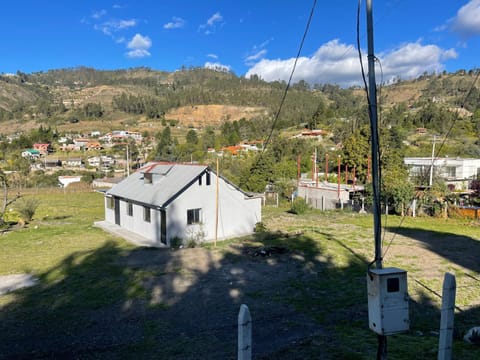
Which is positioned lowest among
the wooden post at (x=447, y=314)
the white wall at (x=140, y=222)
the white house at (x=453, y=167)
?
the white wall at (x=140, y=222)

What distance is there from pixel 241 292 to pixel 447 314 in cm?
701

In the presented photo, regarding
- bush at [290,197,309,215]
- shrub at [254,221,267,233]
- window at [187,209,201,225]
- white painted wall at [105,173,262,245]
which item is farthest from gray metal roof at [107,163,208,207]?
bush at [290,197,309,215]

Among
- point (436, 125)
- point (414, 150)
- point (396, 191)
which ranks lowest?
point (396, 191)

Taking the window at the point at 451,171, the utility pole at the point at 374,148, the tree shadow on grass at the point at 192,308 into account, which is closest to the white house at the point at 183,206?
the tree shadow on grass at the point at 192,308

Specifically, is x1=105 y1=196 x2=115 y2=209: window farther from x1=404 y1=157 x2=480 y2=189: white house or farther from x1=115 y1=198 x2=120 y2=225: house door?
x1=404 y1=157 x2=480 y2=189: white house

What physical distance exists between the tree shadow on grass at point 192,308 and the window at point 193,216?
146 inches

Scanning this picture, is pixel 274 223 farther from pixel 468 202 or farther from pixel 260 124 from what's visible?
pixel 260 124

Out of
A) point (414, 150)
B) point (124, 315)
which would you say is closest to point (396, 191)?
point (124, 315)

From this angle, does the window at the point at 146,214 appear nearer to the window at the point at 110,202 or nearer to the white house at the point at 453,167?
the window at the point at 110,202

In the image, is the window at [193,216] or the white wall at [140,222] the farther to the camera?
the white wall at [140,222]

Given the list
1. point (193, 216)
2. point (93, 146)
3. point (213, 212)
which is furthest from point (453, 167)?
point (93, 146)

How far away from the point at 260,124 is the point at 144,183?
82.2m

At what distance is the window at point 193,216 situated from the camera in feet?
62.4

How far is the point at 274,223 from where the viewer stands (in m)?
24.5
